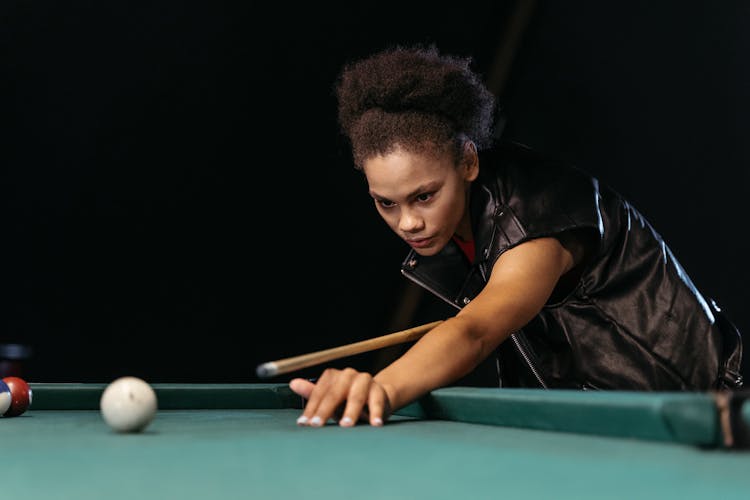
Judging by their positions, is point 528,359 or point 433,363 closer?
point 433,363

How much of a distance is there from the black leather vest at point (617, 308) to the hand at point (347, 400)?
0.72 m

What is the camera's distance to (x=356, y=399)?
1.73 meters

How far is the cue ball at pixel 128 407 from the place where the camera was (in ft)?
5.44

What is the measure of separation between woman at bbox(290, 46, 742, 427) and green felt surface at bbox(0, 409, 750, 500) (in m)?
0.69

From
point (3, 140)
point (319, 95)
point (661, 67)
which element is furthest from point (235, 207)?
point (661, 67)

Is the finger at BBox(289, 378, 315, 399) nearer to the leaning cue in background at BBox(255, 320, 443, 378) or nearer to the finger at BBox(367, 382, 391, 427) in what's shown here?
the leaning cue in background at BBox(255, 320, 443, 378)

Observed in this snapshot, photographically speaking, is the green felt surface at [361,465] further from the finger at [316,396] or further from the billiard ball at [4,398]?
the billiard ball at [4,398]

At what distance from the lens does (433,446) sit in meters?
1.38

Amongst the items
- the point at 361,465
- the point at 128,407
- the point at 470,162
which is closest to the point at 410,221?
the point at 470,162

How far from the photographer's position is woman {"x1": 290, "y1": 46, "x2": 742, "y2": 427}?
2246 millimetres

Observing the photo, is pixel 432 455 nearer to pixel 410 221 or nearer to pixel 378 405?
pixel 378 405

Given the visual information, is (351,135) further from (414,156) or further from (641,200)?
(641,200)

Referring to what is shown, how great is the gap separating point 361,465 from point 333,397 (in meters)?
0.60

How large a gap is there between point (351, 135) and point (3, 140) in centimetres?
321
